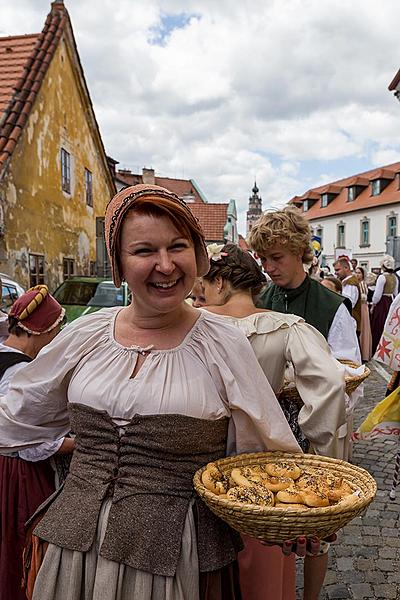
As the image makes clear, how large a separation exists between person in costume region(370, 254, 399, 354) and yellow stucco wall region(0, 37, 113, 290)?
7083 millimetres

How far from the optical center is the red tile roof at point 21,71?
9797 mm

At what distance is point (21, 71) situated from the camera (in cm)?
1088

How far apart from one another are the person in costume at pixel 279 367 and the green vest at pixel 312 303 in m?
0.55

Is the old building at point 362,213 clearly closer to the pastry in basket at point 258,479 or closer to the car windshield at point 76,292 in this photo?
the car windshield at point 76,292

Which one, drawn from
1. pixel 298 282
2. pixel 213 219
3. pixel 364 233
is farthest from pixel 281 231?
pixel 364 233

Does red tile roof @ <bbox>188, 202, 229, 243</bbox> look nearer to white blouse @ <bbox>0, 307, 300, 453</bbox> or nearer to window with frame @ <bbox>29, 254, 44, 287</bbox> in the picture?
window with frame @ <bbox>29, 254, 44, 287</bbox>

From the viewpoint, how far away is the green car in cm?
888

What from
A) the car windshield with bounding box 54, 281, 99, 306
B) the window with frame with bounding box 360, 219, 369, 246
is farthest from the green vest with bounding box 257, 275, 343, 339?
the window with frame with bounding box 360, 219, 369, 246

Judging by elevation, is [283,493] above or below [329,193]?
below

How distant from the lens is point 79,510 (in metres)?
1.54

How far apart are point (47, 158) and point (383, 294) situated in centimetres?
761

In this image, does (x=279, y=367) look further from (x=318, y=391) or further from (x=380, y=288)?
(x=380, y=288)

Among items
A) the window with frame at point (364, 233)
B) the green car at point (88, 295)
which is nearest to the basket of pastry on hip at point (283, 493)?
the green car at point (88, 295)

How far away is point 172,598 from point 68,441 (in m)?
0.87
